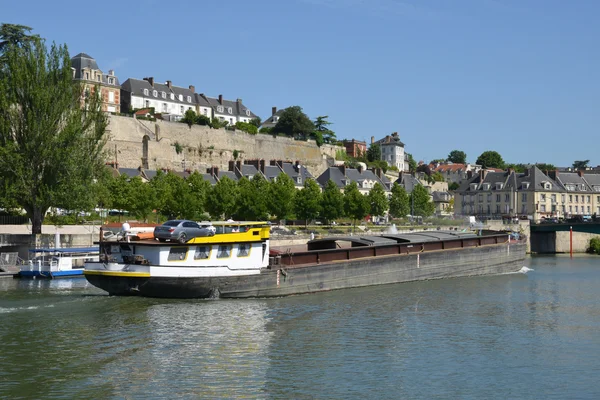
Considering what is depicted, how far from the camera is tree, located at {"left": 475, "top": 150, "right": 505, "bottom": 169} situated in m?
180

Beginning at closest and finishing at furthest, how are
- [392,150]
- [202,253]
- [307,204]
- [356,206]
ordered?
[202,253] → [307,204] → [356,206] → [392,150]

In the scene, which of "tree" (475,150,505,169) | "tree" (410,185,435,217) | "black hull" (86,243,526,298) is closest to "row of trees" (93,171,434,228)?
"tree" (410,185,435,217)

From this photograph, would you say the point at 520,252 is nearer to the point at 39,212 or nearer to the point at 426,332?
the point at 426,332

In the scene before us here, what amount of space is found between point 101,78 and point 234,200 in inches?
1680

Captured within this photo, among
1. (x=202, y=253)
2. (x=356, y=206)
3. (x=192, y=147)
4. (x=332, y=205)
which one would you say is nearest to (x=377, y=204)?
(x=356, y=206)

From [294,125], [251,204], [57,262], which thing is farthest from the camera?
[294,125]

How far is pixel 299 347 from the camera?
1005 inches

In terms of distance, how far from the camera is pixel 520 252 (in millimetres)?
55625

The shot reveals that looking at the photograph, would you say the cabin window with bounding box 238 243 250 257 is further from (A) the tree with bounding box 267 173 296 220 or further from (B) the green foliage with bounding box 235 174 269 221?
(A) the tree with bounding box 267 173 296 220

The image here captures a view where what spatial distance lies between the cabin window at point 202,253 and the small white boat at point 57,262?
48.7 feet

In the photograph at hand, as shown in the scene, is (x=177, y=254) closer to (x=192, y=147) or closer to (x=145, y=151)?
A: (x=145, y=151)

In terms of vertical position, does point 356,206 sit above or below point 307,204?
below

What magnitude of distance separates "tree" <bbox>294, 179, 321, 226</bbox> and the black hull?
29.9 m

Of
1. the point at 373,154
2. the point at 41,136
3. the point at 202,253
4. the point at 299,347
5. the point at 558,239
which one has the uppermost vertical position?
the point at 373,154
